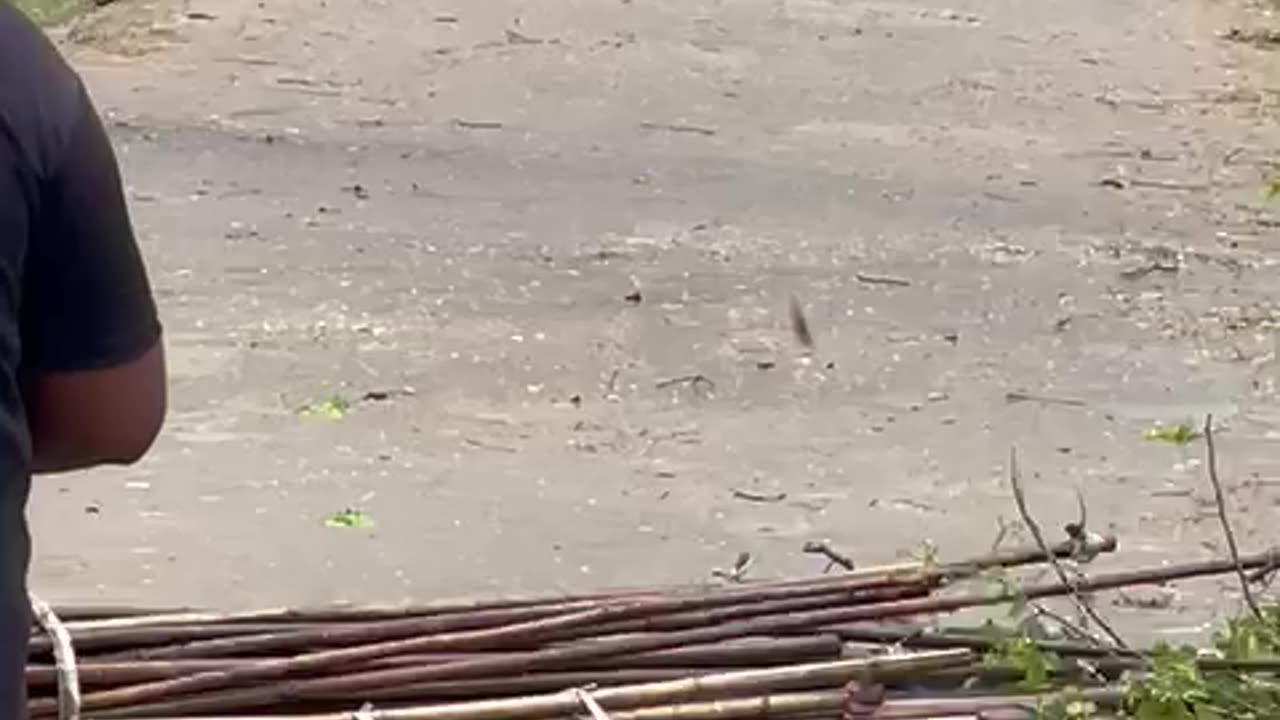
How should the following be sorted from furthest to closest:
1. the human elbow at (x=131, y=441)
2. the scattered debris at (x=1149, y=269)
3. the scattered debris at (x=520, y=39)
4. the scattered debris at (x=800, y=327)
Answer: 1. the scattered debris at (x=520, y=39)
2. the scattered debris at (x=1149, y=269)
3. the scattered debris at (x=800, y=327)
4. the human elbow at (x=131, y=441)

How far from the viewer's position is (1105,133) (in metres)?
8.69

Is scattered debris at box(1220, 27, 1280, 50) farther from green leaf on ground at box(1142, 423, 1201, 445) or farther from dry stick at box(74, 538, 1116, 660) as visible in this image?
dry stick at box(74, 538, 1116, 660)

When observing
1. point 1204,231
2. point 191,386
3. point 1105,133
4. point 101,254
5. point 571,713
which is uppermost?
point 1105,133

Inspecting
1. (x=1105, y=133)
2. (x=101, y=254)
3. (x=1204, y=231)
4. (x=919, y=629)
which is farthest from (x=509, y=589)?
(x=1105, y=133)

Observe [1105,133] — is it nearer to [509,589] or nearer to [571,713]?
[509,589]

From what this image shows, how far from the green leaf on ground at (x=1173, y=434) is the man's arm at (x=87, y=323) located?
11.8ft

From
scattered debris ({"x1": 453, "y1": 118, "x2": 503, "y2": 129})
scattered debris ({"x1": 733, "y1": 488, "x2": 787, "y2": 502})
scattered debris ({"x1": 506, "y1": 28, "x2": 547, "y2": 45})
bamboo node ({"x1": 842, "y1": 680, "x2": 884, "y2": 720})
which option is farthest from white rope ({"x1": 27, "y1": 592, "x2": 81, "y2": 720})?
scattered debris ({"x1": 506, "y1": 28, "x2": 547, "y2": 45})

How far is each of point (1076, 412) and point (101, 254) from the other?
410 cm

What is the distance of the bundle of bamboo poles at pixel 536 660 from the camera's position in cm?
279

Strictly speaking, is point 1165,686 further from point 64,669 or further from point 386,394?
point 386,394

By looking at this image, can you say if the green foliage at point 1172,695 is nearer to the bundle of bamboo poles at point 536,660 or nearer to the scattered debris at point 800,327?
the bundle of bamboo poles at point 536,660

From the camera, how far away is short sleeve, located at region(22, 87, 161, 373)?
176 centimetres

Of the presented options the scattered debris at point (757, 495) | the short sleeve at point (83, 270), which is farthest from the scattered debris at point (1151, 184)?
the short sleeve at point (83, 270)

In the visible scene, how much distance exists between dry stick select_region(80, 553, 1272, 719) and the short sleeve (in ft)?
2.98
